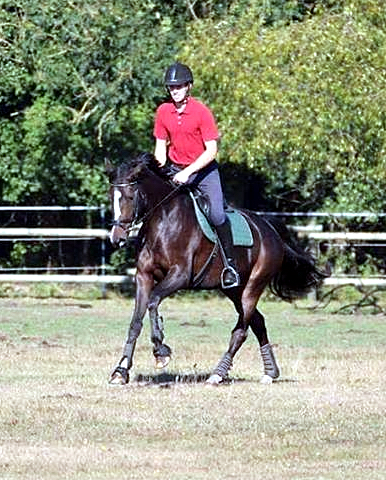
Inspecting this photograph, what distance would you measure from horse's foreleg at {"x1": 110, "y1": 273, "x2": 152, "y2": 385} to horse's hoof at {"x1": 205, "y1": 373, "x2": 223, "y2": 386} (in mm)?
759

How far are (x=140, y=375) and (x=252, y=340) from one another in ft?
17.6

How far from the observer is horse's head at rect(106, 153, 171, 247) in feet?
41.5

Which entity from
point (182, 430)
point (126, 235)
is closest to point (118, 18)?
point (126, 235)

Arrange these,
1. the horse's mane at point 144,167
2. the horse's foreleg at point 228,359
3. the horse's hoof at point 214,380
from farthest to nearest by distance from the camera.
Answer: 1. the horse's foreleg at point 228,359
2. the horse's hoof at point 214,380
3. the horse's mane at point 144,167

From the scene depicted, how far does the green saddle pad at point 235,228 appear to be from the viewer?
524 inches

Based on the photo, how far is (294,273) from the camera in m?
15.2

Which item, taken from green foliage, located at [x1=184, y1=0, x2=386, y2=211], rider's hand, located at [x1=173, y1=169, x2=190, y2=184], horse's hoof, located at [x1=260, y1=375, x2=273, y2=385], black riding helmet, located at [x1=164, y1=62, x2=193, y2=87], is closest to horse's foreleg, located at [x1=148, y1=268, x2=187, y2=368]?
rider's hand, located at [x1=173, y1=169, x2=190, y2=184]

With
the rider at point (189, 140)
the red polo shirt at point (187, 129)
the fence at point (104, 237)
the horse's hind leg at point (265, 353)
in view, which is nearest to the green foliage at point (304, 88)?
the fence at point (104, 237)

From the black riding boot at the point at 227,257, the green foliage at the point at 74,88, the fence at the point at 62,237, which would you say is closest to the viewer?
the black riding boot at the point at 227,257

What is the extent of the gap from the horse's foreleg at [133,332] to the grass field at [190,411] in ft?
0.44

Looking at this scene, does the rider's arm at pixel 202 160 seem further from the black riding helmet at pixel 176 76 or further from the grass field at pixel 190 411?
the grass field at pixel 190 411

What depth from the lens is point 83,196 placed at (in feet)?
93.4

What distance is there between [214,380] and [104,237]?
14.2 metres

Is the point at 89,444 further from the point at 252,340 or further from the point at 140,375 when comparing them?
the point at 252,340
